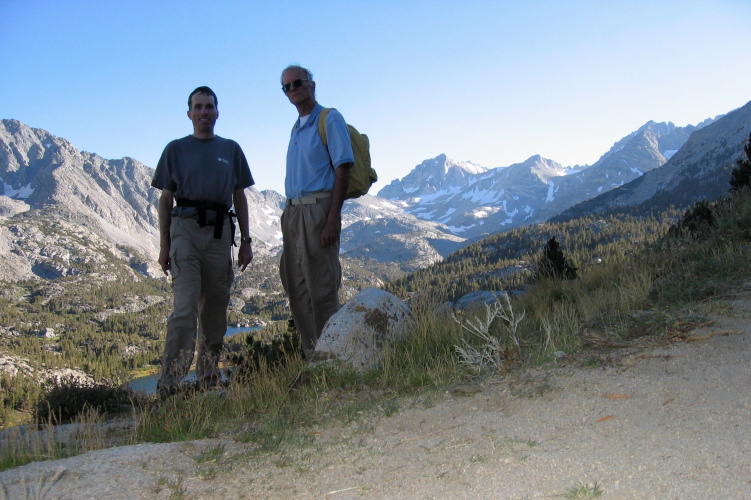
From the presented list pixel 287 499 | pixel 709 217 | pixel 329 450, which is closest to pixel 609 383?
pixel 329 450

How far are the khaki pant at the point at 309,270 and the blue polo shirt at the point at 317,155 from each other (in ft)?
0.62

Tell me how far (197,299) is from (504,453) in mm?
3458

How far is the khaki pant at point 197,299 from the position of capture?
462 cm

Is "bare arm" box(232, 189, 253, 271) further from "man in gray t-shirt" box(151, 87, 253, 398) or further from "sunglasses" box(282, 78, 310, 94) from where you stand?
"sunglasses" box(282, 78, 310, 94)

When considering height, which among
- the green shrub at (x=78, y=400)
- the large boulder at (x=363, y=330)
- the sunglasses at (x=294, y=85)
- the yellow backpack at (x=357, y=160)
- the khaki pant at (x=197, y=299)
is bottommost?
the green shrub at (x=78, y=400)

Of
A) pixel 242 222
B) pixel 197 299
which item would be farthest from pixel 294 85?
pixel 197 299

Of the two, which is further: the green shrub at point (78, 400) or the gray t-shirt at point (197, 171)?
the green shrub at point (78, 400)

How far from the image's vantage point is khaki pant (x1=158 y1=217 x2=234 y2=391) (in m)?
4.62

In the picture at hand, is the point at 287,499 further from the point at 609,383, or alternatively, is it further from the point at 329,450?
the point at 609,383

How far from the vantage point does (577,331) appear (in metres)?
4.25

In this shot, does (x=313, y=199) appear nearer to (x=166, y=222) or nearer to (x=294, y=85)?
(x=294, y=85)

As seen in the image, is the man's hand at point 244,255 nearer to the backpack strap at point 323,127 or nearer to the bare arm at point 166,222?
the bare arm at point 166,222

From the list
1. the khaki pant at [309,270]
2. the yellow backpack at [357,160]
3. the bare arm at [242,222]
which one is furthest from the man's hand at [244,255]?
the yellow backpack at [357,160]

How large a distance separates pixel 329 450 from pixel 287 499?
0.56 meters
